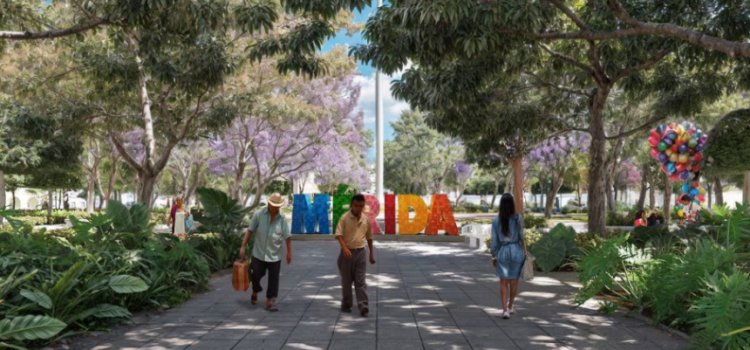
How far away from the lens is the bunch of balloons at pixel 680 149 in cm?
1589

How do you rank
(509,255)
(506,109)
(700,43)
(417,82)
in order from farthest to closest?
(506,109) → (417,82) → (700,43) → (509,255)

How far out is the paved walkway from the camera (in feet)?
18.9

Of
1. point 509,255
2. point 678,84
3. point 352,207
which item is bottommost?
point 509,255

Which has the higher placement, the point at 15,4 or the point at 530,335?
the point at 15,4

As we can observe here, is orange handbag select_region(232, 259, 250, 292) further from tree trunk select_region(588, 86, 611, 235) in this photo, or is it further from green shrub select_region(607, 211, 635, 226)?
green shrub select_region(607, 211, 635, 226)

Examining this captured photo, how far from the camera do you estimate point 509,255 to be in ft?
22.9

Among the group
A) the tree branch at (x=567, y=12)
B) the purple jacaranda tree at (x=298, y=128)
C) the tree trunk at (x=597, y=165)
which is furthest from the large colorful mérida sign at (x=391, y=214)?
the tree branch at (x=567, y=12)

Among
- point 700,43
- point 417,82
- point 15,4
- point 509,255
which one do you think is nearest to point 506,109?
point 417,82

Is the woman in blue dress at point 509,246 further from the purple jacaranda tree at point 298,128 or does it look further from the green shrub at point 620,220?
the green shrub at point 620,220

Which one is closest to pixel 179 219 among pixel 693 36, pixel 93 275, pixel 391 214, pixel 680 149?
pixel 391 214

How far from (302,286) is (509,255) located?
13.5ft

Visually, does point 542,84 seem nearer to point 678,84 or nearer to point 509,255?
point 678,84

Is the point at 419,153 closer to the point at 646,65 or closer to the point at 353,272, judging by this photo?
the point at 646,65

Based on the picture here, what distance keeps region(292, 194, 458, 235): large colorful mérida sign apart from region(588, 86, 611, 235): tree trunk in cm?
616
